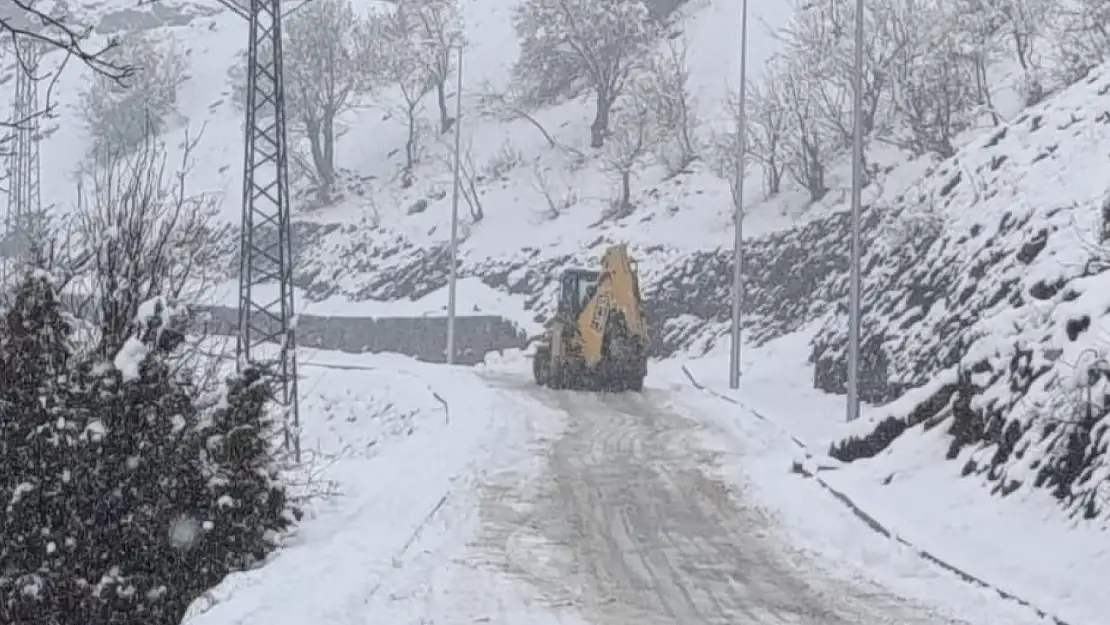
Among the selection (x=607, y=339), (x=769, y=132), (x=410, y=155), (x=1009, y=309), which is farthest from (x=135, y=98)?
(x=1009, y=309)

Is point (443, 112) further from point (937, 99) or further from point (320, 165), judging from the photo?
point (937, 99)

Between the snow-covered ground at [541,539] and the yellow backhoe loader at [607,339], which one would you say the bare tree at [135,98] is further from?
the snow-covered ground at [541,539]

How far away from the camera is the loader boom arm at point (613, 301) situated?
91.1 feet

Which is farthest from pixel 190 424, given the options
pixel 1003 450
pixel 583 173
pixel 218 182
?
pixel 218 182

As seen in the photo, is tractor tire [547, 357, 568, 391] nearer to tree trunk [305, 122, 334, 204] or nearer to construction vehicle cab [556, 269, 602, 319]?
construction vehicle cab [556, 269, 602, 319]

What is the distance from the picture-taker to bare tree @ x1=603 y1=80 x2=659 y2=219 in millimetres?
48406

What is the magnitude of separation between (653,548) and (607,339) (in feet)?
48.3

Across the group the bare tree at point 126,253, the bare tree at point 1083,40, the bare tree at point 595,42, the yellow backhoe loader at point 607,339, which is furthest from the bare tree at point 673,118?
the bare tree at point 126,253

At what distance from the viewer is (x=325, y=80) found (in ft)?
207

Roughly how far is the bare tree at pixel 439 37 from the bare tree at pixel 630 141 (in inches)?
543

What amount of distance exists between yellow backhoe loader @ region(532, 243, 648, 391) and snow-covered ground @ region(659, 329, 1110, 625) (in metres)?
5.80

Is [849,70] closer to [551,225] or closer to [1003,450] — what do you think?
[551,225]

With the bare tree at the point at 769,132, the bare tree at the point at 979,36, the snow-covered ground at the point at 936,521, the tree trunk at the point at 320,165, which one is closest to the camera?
the snow-covered ground at the point at 936,521

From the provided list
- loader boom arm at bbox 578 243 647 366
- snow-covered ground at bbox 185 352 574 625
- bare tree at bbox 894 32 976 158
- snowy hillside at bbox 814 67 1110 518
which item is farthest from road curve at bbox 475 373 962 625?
bare tree at bbox 894 32 976 158
